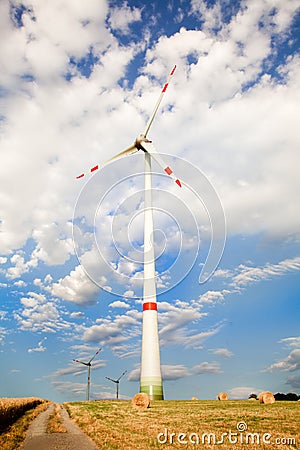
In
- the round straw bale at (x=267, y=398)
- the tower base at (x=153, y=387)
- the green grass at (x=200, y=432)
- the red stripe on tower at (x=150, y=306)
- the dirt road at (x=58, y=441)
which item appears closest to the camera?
the green grass at (x=200, y=432)

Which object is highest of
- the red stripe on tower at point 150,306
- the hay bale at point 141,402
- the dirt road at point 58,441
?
the red stripe on tower at point 150,306

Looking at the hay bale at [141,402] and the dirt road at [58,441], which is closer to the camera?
the dirt road at [58,441]

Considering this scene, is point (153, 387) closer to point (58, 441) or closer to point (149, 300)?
point (149, 300)

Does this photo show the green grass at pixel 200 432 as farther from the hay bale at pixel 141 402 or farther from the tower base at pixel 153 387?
the tower base at pixel 153 387

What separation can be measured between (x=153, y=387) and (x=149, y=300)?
13128 mm

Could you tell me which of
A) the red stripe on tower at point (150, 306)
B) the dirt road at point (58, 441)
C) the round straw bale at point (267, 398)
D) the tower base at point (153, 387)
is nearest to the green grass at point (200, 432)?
the dirt road at point (58, 441)

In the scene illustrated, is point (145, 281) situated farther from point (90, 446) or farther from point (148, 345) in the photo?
point (90, 446)

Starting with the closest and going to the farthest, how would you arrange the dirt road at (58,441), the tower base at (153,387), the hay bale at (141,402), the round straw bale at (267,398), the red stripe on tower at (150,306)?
the dirt road at (58,441)
the hay bale at (141,402)
the round straw bale at (267,398)
the tower base at (153,387)
the red stripe on tower at (150,306)

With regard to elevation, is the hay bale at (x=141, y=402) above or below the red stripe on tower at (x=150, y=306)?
below

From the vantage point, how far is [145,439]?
19703mm

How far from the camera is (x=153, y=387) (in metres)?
57.9

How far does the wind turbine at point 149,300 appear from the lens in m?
58.7

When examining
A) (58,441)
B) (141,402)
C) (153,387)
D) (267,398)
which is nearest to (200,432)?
(58,441)

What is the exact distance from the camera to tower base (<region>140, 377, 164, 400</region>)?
57.5m
